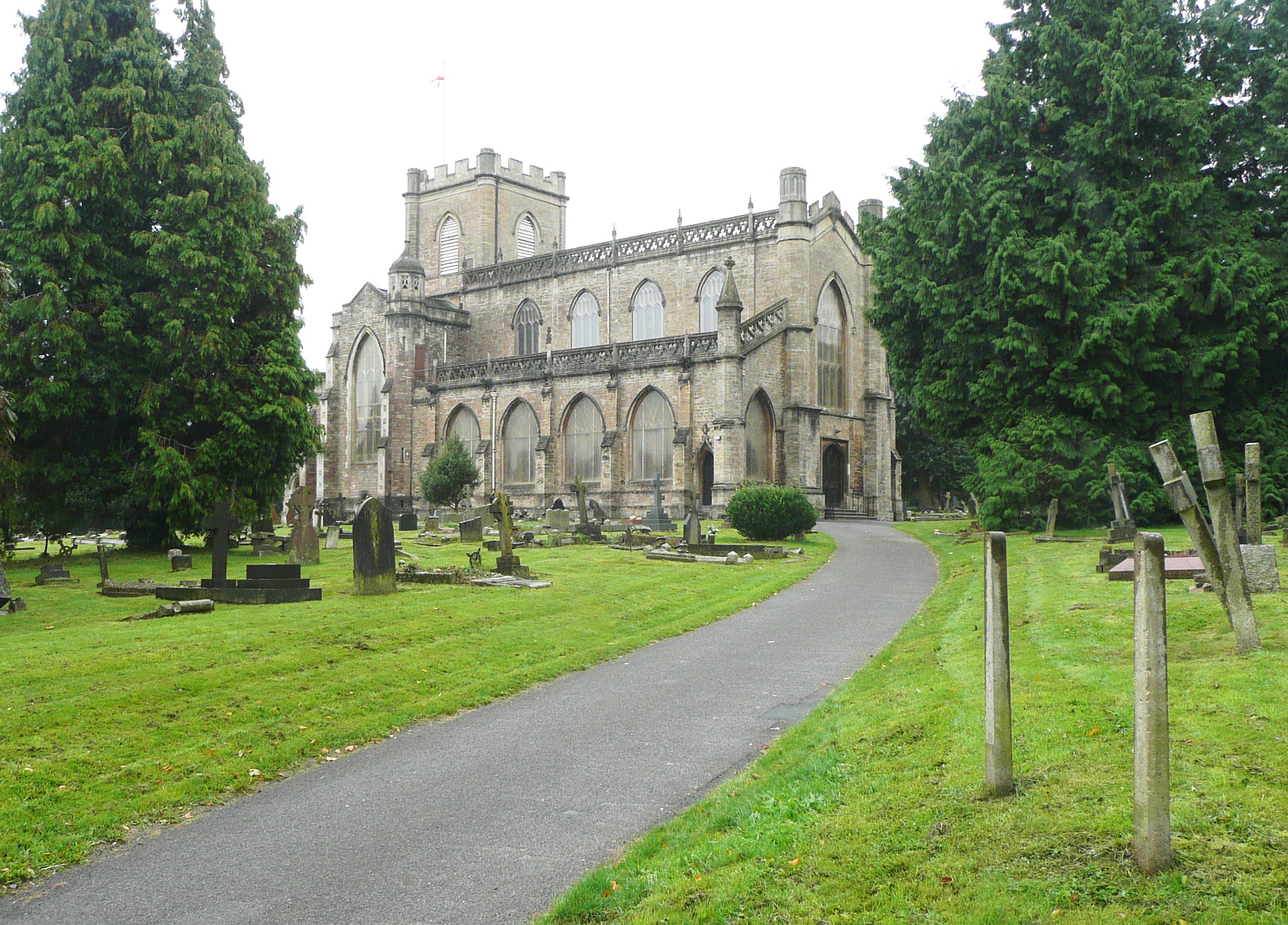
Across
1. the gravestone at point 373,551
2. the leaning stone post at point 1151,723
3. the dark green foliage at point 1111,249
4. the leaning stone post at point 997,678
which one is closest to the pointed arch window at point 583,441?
the dark green foliage at point 1111,249

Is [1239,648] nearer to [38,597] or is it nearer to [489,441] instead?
[38,597]

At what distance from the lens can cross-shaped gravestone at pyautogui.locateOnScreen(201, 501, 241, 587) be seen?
580 inches

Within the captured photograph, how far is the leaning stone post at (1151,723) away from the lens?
Result: 4.21m

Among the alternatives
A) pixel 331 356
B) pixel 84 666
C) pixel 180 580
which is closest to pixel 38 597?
pixel 180 580

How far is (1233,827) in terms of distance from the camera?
4.49 meters

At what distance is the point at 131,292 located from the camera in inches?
918

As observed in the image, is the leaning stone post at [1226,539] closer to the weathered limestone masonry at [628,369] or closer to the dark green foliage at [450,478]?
the weathered limestone masonry at [628,369]

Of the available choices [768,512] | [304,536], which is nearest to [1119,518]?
[768,512]

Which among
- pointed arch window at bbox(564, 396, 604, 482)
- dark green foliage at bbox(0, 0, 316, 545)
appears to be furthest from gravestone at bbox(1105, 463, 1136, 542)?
pointed arch window at bbox(564, 396, 604, 482)

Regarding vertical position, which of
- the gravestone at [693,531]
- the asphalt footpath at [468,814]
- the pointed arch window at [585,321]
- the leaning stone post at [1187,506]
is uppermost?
the pointed arch window at [585,321]

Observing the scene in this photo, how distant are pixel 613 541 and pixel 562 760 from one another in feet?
66.0

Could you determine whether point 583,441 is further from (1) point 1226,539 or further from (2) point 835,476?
(1) point 1226,539

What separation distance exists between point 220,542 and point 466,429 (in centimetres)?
3338

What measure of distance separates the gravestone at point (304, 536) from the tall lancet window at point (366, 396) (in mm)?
30779
